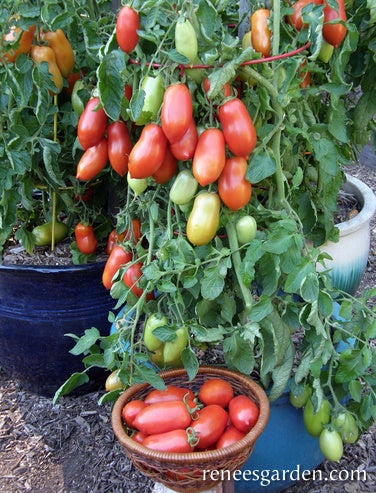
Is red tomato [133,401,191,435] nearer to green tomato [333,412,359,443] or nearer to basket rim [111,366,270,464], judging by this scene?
basket rim [111,366,270,464]

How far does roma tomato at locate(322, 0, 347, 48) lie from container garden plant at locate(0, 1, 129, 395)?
541 mm

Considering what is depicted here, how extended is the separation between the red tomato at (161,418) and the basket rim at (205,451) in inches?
1.6

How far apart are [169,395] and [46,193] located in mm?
1032

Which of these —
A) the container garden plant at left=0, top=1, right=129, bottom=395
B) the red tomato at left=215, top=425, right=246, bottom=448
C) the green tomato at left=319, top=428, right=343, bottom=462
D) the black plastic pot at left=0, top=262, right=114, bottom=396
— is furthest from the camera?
the black plastic pot at left=0, top=262, right=114, bottom=396

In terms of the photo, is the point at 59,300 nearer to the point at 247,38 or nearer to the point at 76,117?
the point at 76,117

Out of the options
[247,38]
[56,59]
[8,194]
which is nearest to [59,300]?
[8,194]

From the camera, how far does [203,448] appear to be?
1.22 metres

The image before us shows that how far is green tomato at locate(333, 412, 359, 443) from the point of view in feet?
4.34

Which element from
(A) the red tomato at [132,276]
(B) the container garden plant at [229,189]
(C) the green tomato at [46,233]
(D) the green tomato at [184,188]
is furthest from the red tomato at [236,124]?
(C) the green tomato at [46,233]

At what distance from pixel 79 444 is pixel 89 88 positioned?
1.10m

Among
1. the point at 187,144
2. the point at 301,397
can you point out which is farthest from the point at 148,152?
the point at 301,397

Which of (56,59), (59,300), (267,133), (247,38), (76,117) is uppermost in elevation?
(247,38)

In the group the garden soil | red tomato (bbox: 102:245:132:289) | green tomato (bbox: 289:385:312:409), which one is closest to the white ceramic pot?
the garden soil

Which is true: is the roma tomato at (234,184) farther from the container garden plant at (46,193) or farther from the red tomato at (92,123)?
the container garden plant at (46,193)
